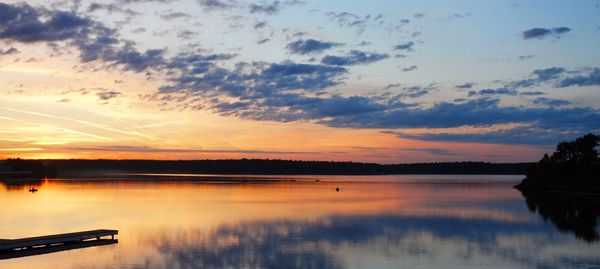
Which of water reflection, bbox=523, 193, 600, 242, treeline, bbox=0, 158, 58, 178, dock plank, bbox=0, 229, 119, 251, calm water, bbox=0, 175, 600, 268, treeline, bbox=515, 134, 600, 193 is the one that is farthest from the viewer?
treeline, bbox=0, 158, 58, 178

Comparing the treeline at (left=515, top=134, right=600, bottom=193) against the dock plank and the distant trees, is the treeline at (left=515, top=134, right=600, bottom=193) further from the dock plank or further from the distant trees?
the dock plank

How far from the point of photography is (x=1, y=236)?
115ft

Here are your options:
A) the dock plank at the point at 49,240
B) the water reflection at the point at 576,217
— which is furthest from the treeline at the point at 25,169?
the dock plank at the point at 49,240

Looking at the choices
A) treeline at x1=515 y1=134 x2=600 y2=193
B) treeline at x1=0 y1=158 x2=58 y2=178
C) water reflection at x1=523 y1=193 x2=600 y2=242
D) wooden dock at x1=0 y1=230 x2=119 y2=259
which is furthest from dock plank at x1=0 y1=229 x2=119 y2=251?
treeline at x1=0 y1=158 x2=58 y2=178

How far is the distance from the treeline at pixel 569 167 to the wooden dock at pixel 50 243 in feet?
245

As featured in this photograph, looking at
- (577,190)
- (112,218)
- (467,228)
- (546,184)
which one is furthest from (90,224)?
(546,184)

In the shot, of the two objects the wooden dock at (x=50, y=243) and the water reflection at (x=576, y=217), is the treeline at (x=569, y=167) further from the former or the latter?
the wooden dock at (x=50, y=243)

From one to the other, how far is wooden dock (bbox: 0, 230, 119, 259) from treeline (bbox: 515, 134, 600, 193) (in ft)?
245

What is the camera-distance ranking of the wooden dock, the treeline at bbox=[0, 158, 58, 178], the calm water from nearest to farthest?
the calm water → the wooden dock → the treeline at bbox=[0, 158, 58, 178]

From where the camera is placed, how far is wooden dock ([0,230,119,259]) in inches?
1133

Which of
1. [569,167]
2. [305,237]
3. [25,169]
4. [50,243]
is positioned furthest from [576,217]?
[25,169]

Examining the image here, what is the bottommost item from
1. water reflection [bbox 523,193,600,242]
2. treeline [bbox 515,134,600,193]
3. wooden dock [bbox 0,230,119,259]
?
wooden dock [bbox 0,230,119,259]

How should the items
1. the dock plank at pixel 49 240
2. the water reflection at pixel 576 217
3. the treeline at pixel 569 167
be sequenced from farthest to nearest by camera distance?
the treeline at pixel 569 167 → the water reflection at pixel 576 217 → the dock plank at pixel 49 240

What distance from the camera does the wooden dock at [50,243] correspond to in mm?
28788
